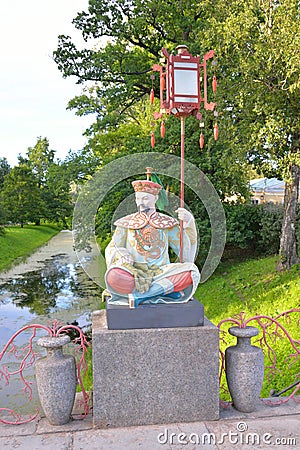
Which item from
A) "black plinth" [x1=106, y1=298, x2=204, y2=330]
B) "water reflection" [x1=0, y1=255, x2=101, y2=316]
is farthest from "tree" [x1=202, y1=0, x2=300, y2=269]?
"water reflection" [x1=0, y1=255, x2=101, y2=316]

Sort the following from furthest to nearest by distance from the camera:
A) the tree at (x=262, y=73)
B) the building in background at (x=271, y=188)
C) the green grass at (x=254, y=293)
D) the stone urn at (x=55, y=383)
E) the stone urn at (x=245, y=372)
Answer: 1. the building in background at (x=271, y=188)
2. the green grass at (x=254, y=293)
3. the tree at (x=262, y=73)
4. the stone urn at (x=245, y=372)
5. the stone urn at (x=55, y=383)

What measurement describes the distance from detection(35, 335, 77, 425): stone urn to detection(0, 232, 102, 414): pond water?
2719mm

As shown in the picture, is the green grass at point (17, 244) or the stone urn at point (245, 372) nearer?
the stone urn at point (245, 372)

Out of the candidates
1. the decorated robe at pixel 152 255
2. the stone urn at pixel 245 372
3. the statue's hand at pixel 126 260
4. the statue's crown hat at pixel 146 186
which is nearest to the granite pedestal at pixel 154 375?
the stone urn at pixel 245 372

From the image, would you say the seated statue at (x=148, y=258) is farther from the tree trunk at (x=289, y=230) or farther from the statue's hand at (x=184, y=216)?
the tree trunk at (x=289, y=230)

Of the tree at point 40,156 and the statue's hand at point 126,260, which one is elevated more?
the tree at point 40,156

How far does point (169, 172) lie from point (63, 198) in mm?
27247

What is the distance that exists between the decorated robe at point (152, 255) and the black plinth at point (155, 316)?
3.7 inches

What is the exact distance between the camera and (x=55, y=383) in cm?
303

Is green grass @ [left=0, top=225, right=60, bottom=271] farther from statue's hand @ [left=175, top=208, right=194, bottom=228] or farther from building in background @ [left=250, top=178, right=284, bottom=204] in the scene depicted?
statue's hand @ [left=175, top=208, right=194, bottom=228]

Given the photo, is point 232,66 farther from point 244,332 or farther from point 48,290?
point 48,290

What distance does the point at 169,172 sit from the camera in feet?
12.5

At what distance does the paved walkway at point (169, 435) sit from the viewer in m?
2.85

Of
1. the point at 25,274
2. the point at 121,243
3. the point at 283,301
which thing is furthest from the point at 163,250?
the point at 25,274
